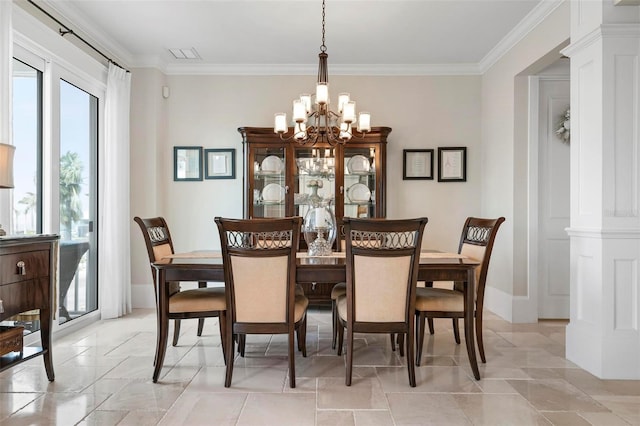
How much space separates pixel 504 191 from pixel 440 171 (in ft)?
2.62

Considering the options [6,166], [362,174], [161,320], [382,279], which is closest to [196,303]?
[161,320]

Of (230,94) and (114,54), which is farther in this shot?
(230,94)

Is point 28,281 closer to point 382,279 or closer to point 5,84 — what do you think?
point 5,84

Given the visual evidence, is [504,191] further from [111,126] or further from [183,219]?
[111,126]

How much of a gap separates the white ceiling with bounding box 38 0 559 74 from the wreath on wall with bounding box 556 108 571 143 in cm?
88

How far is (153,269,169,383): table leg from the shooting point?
2574mm

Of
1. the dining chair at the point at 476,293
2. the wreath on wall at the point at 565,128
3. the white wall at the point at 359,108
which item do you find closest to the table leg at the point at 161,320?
the dining chair at the point at 476,293

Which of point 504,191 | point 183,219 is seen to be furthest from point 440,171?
point 183,219

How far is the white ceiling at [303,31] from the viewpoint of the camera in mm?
3523

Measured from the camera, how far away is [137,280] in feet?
15.8

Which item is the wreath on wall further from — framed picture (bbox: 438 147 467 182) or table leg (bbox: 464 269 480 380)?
table leg (bbox: 464 269 480 380)

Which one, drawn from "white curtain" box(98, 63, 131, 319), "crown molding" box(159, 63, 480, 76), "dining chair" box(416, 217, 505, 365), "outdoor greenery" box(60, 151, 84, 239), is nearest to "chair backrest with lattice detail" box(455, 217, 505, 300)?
"dining chair" box(416, 217, 505, 365)

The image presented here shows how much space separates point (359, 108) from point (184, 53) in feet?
6.36

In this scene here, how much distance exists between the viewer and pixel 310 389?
247cm
